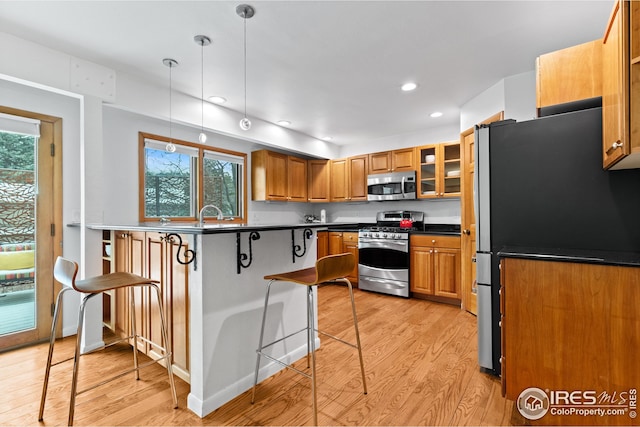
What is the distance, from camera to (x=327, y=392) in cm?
194

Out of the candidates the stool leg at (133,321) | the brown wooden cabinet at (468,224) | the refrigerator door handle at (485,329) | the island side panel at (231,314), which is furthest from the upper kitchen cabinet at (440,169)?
the stool leg at (133,321)

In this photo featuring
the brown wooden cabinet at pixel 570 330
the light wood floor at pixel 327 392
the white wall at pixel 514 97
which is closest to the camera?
the brown wooden cabinet at pixel 570 330

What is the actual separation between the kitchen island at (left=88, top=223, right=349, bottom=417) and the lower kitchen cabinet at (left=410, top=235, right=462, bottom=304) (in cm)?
228

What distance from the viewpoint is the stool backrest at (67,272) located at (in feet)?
5.19

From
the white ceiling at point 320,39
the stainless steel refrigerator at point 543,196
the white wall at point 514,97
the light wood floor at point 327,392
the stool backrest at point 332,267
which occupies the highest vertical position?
the white ceiling at point 320,39

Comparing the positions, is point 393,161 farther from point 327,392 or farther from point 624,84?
point 327,392

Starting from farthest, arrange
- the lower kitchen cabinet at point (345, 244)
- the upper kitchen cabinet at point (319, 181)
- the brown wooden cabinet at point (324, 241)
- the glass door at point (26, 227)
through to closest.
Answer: the upper kitchen cabinet at point (319, 181) → the brown wooden cabinet at point (324, 241) → the lower kitchen cabinet at point (345, 244) → the glass door at point (26, 227)

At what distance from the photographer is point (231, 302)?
189cm

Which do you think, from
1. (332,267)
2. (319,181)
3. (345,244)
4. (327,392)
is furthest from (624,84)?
(319,181)

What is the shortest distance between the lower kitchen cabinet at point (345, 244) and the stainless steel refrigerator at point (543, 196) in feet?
8.61

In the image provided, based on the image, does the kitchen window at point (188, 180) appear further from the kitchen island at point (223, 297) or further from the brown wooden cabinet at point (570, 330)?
the brown wooden cabinet at point (570, 330)

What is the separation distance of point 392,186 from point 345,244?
3.80ft

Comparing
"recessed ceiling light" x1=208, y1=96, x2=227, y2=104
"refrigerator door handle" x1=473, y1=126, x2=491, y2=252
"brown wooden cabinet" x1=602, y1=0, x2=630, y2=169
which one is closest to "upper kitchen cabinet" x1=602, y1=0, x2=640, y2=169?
"brown wooden cabinet" x1=602, y1=0, x2=630, y2=169

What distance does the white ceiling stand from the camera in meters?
1.94
